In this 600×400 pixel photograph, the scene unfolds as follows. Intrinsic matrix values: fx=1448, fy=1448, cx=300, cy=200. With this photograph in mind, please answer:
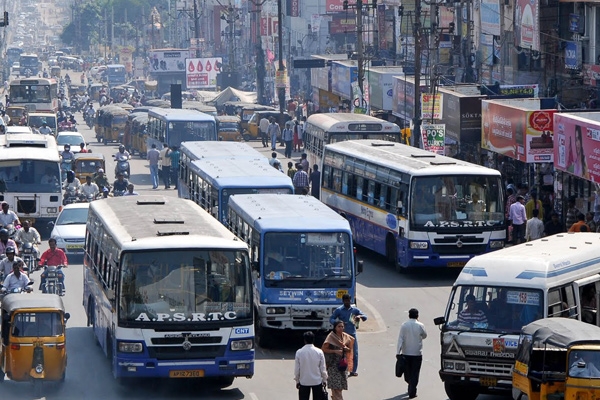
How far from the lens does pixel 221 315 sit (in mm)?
18812

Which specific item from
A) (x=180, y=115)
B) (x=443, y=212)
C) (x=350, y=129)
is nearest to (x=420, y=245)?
(x=443, y=212)

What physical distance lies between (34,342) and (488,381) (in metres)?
6.00

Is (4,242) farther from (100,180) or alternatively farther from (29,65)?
(29,65)

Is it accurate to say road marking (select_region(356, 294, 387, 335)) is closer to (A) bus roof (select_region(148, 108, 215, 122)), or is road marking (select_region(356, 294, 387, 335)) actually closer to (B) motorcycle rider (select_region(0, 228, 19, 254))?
(B) motorcycle rider (select_region(0, 228, 19, 254))

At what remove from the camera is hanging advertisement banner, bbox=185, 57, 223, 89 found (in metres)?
89.7

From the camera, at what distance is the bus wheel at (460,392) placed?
1856cm

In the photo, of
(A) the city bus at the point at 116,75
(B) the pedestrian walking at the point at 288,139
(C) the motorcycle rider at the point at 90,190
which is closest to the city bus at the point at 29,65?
(A) the city bus at the point at 116,75

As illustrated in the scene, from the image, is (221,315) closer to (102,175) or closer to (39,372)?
(39,372)

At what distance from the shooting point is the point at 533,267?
1872 centimetres

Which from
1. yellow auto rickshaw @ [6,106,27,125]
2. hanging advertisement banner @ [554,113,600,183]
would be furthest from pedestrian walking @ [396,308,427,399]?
yellow auto rickshaw @ [6,106,27,125]

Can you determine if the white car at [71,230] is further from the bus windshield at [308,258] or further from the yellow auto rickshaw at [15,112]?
the yellow auto rickshaw at [15,112]

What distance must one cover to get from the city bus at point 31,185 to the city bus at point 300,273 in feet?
48.9

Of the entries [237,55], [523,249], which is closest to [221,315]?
[523,249]

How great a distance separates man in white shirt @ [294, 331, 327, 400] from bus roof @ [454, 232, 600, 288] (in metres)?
2.69
